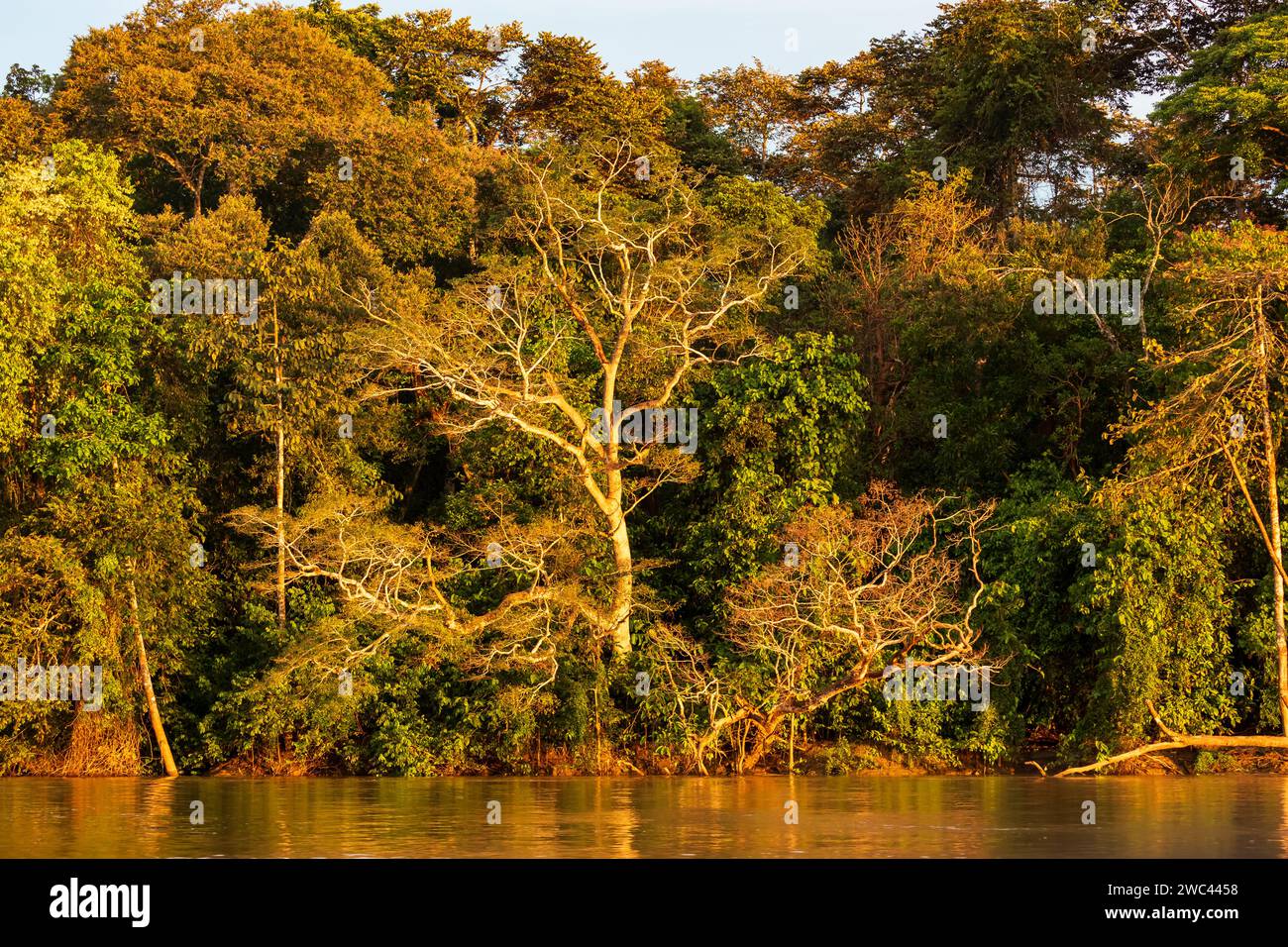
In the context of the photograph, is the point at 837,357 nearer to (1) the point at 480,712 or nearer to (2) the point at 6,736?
(1) the point at 480,712

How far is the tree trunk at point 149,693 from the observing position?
27.8 metres

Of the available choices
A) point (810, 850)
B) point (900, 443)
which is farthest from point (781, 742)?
point (810, 850)

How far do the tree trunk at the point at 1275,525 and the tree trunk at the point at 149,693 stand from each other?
750 inches

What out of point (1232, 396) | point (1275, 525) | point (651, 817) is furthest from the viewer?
point (1232, 396)

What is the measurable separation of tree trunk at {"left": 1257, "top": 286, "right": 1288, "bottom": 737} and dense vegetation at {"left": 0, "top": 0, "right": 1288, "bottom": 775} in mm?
89

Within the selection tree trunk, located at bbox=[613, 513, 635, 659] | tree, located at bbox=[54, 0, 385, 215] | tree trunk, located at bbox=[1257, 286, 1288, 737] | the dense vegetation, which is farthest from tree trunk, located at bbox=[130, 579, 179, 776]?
tree trunk, located at bbox=[1257, 286, 1288, 737]

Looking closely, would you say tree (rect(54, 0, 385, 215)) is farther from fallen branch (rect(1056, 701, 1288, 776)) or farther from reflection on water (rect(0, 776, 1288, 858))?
fallen branch (rect(1056, 701, 1288, 776))

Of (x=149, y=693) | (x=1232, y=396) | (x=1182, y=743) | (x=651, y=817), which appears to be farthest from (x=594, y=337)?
(x=1182, y=743)

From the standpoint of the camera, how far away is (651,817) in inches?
784

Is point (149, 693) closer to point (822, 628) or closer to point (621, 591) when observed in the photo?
point (621, 591)

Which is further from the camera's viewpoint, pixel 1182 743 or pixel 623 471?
pixel 623 471

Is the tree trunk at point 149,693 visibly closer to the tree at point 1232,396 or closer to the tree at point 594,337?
the tree at point 594,337

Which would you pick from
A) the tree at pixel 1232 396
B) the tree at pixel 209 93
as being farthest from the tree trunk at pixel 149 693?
the tree at pixel 1232 396

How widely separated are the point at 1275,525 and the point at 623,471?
12.6 meters
